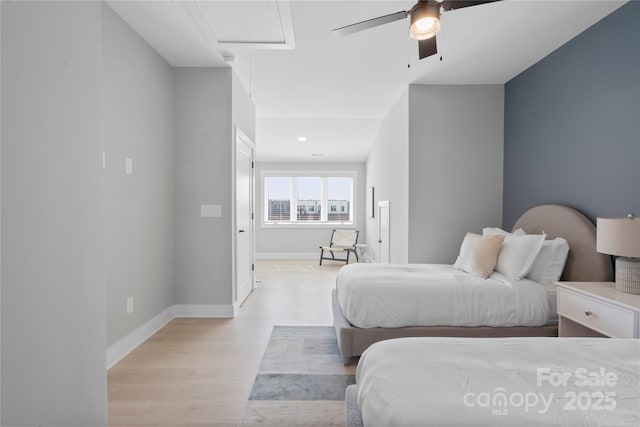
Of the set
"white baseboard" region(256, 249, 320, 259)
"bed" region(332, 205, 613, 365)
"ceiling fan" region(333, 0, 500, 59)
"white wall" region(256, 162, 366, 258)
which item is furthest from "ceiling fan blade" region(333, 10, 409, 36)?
"white baseboard" region(256, 249, 320, 259)

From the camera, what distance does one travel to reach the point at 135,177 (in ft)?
→ 8.91

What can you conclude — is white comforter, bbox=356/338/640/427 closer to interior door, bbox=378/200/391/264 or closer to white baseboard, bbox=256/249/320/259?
interior door, bbox=378/200/391/264

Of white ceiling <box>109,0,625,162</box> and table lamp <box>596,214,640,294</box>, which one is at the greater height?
white ceiling <box>109,0,625,162</box>

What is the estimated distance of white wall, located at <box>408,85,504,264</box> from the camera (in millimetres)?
3840

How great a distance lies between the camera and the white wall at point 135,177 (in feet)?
7.83

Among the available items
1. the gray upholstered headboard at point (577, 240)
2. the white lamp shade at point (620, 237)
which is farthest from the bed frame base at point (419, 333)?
the white lamp shade at point (620, 237)

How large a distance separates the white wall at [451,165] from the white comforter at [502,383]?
2577 mm

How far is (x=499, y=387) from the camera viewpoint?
97 cm

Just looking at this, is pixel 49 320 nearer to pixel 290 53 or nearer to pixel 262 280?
pixel 290 53

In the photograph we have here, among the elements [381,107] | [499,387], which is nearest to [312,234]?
[381,107]

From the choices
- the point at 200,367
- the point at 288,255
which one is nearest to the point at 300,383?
the point at 200,367

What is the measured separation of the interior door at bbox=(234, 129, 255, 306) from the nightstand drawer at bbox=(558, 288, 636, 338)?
289 centimetres

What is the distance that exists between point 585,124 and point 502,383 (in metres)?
2.61

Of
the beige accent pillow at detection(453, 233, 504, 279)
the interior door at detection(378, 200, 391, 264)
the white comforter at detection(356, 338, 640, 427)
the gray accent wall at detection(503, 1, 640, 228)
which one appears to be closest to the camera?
the white comforter at detection(356, 338, 640, 427)
